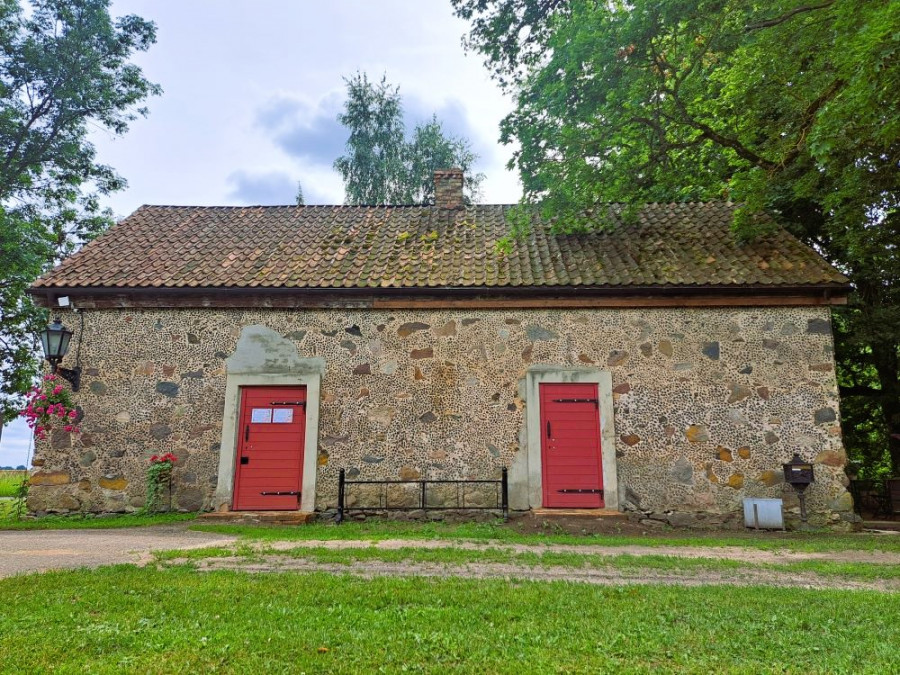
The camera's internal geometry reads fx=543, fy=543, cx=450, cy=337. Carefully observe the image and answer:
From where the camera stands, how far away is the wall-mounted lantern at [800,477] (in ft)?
25.8

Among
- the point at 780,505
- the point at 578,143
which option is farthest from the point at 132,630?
the point at 578,143

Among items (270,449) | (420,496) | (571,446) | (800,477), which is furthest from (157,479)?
(800,477)

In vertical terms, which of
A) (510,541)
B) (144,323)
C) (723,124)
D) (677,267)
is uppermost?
(723,124)

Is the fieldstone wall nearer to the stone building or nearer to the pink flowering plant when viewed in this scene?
the stone building

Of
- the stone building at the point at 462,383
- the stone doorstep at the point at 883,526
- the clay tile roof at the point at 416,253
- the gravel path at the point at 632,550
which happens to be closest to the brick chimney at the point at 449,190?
the clay tile roof at the point at 416,253

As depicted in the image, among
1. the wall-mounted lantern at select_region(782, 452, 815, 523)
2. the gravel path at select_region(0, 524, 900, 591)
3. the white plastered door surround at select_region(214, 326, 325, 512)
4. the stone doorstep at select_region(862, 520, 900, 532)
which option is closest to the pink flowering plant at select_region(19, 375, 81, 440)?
the gravel path at select_region(0, 524, 900, 591)

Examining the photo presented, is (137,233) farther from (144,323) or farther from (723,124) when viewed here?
(723,124)

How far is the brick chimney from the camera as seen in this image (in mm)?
11977

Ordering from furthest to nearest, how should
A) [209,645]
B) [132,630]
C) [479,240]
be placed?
[479,240], [132,630], [209,645]

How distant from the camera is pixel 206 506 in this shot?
8359mm

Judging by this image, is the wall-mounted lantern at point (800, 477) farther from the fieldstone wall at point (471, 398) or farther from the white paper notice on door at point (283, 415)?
the white paper notice on door at point (283, 415)

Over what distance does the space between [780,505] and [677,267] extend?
3.91m

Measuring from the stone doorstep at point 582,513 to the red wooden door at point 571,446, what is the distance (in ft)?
0.45

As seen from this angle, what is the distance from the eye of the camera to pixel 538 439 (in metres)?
8.40
